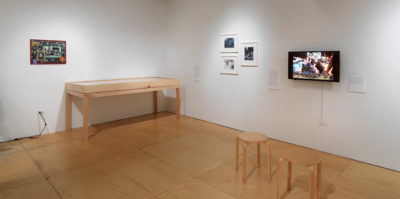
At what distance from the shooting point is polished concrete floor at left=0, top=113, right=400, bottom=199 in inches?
121

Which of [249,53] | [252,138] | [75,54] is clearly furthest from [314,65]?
[75,54]

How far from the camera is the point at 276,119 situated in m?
4.90

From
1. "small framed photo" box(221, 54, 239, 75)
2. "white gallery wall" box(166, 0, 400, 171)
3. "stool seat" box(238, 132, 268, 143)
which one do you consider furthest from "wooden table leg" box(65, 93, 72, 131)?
"stool seat" box(238, 132, 268, 143)

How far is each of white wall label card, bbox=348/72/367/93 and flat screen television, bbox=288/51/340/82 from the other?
19 cm

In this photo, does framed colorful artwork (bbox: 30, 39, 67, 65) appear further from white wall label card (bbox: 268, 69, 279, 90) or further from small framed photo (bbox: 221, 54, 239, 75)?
white wall label card (bbox: 268, 69, 279, 90)

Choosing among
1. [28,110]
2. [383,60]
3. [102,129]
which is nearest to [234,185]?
[383,60]

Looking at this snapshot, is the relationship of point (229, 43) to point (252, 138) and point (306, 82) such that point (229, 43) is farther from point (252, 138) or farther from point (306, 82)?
point (252, 138)

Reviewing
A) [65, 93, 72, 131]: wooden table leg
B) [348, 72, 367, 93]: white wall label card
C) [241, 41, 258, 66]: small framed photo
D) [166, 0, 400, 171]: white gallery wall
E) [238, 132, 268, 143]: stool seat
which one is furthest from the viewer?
[65, 93, 72, 131]: wooden table leg

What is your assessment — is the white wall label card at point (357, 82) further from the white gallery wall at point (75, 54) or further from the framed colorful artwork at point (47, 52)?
the framed colorful artwork at point (47, 52)

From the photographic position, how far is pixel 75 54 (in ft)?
18.1

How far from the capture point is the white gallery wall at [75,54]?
4.80 meters

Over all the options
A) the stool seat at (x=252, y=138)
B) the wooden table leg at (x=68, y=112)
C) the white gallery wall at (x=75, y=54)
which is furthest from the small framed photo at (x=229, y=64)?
the wooden table leg at (x=68, y=112)

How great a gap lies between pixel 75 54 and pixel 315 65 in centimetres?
456

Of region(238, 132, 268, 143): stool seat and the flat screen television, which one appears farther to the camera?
the flat screen television
